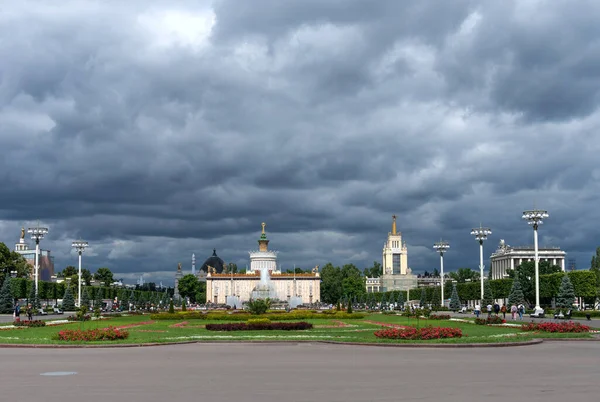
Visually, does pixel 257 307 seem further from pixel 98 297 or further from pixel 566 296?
pixel 98 297

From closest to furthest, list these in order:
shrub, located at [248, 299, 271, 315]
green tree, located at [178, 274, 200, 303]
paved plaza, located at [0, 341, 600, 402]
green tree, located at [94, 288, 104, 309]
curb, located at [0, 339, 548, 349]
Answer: paved plaza, located at [0, 341, 600, 402] → curb, located at [0, 339, 548, 349] → shrub, located at [248, 299, 271, 315] → green tree, located at [94, 288, 104, 309] → green tree, located at [178, 274, 200, 303]

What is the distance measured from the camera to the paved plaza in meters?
12.7

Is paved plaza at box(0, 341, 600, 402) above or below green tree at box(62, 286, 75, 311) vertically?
above

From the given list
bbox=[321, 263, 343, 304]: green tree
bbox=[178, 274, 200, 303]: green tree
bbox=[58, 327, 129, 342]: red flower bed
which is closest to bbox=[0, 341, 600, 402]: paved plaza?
bbox=[58, 327, 129, 342]: red flower bed

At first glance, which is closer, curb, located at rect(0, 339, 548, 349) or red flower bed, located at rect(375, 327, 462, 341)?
curb, located at rect(0, 339, 548, 349)

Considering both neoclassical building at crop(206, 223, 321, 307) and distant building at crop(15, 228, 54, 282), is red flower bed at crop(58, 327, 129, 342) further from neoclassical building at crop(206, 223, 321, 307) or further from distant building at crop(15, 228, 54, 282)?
distant building at crop(15, 228, 54, 282)

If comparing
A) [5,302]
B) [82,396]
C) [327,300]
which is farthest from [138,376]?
[327,300]

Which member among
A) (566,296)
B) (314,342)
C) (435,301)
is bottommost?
(435,301)

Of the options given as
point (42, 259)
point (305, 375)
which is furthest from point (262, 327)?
point (42, 259)

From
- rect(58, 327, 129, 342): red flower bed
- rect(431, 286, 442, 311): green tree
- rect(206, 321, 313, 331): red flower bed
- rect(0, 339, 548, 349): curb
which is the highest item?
rect(58, 327, 129, 342): red flower bed

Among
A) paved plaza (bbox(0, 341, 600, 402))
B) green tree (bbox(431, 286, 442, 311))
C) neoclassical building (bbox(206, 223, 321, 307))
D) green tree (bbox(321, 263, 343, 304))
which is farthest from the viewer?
green tree (bbox(321, 263, 343, 304))

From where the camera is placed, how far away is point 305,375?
1562 centimetres

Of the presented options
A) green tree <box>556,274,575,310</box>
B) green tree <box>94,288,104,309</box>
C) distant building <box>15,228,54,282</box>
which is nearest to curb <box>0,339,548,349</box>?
green tree <box>556,274,575,310</box>

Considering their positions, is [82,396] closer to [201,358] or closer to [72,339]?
[201,358]
